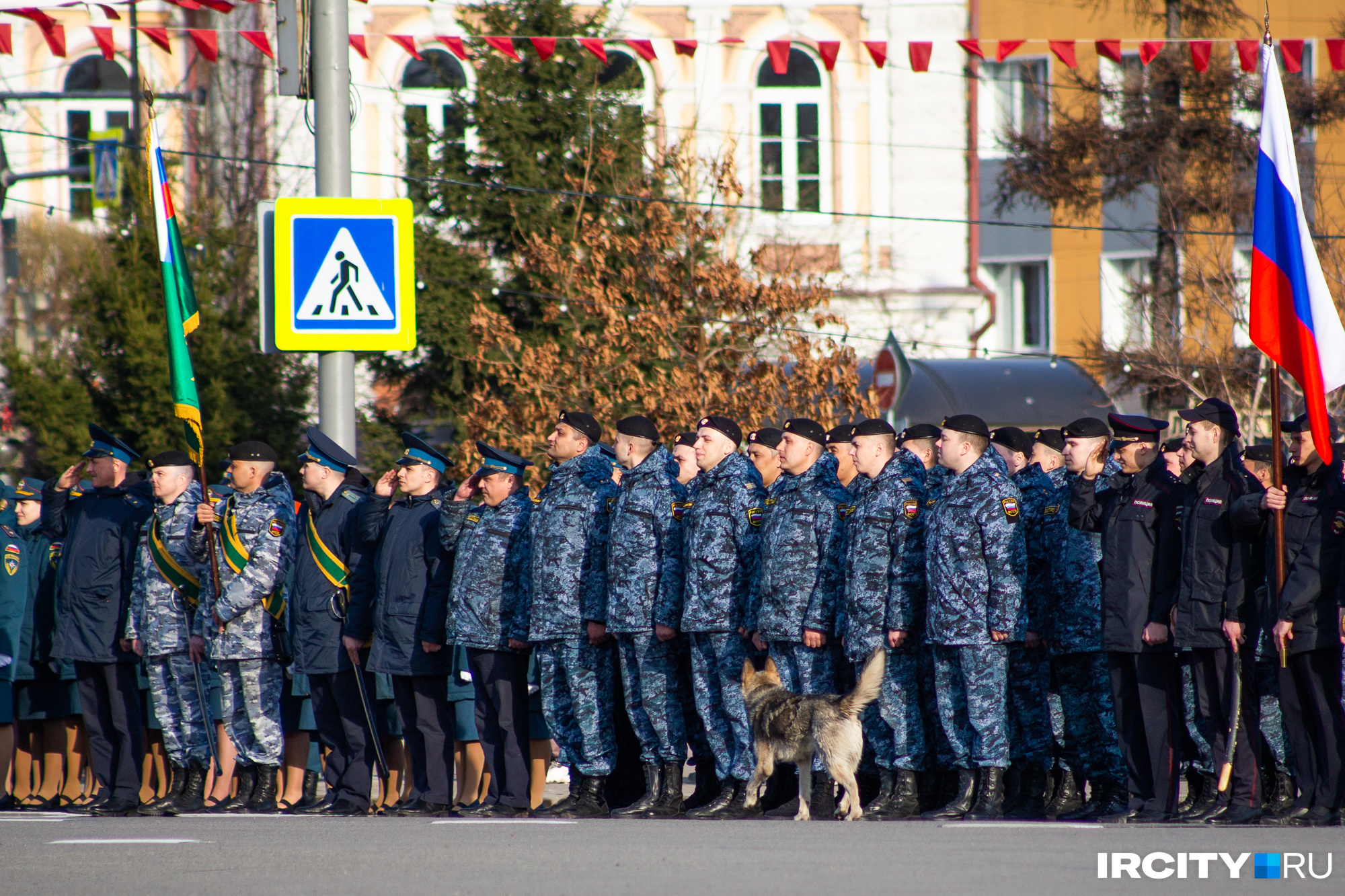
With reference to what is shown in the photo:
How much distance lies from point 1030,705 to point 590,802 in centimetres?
250

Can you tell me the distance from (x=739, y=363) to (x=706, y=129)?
7.96 metres

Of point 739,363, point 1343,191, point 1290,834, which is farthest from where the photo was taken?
point 1343,191

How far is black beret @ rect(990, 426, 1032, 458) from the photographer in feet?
36.4

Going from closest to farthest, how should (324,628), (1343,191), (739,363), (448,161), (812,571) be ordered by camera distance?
(812,571), (324,628), (739,363), (448,161), (1343,191)

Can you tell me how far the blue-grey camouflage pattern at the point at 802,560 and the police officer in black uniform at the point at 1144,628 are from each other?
4.65 ft

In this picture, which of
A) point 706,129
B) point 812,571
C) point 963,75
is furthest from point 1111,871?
point 963,75

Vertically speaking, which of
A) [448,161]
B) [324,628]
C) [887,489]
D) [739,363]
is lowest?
[324,628]

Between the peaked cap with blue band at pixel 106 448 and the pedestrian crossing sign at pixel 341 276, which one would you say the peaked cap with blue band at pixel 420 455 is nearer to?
the pedestrian crossing sign at pixel 341 276

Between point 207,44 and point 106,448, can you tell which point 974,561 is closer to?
point 106,448

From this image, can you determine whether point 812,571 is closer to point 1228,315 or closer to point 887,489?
point 887,489

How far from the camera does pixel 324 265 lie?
1102cm

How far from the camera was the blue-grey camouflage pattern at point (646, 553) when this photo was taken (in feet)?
33.2

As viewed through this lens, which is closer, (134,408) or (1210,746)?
(1210,746)

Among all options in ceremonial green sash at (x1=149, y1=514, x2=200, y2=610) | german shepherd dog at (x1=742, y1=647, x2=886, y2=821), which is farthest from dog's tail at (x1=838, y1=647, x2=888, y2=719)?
ceremonial green sash at (x1=149, y1=514, x2=200, y2=610)
